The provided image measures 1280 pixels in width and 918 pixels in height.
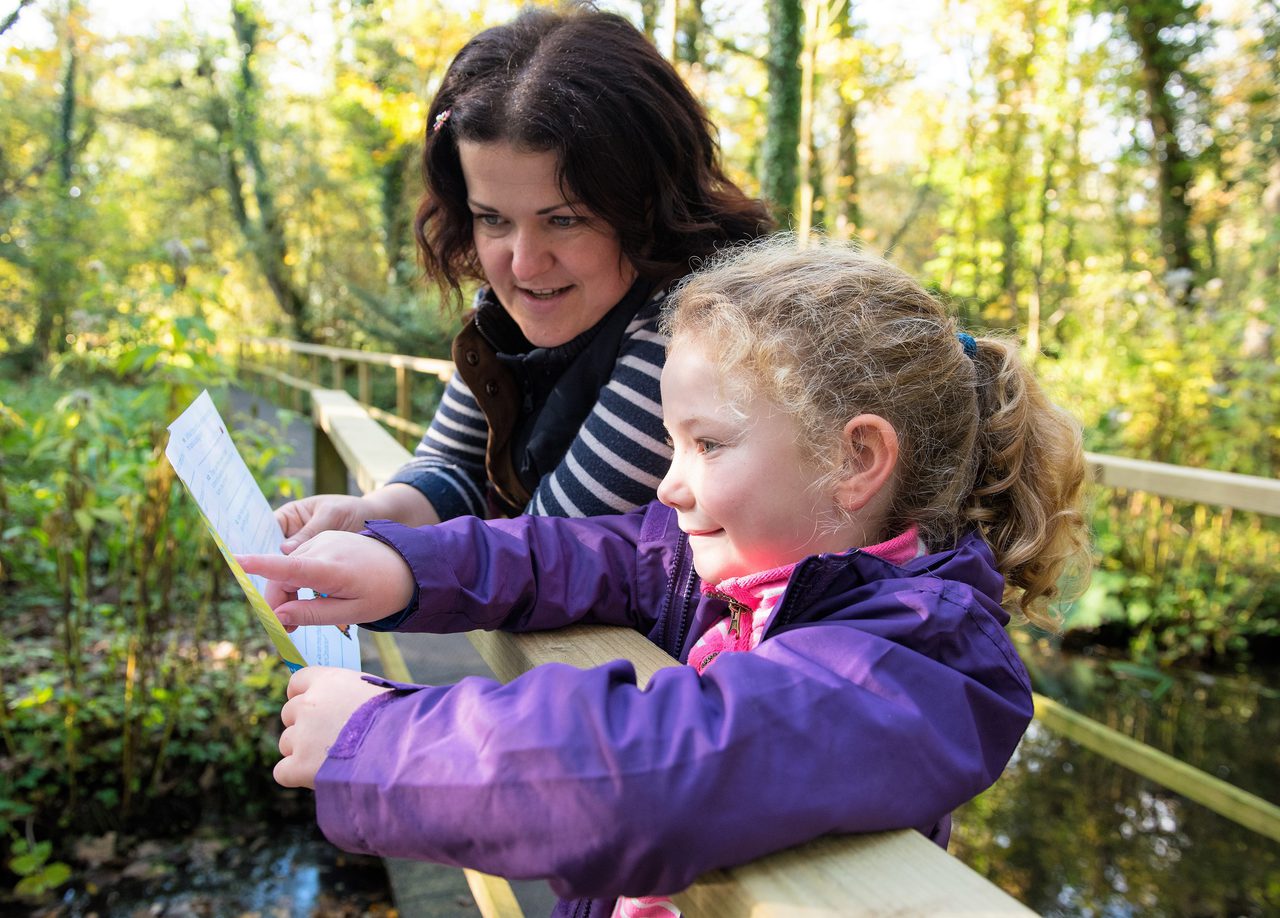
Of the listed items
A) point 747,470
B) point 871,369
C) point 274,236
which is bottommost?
point 747,470

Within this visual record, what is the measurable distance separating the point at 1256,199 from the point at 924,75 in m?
4.66

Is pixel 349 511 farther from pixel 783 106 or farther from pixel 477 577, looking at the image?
pixel 783 106

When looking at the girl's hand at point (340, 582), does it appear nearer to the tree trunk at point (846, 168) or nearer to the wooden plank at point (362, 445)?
the wooden plank at point (362, 445)

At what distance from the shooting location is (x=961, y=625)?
0.83 m

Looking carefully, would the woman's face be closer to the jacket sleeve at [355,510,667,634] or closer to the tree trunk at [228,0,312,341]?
the jacket sleeve at [355,510,667,634]

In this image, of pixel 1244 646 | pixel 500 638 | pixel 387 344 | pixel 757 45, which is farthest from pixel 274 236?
pixel 500 638

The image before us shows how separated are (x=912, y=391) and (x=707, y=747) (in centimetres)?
55

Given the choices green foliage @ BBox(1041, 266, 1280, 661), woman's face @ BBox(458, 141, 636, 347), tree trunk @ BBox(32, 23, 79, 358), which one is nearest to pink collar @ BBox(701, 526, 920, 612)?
woman's face @ BBox(458, 141, 636, 347)

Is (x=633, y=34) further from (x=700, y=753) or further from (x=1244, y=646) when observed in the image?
(x=1244, y=646)

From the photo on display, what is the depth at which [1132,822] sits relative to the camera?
3.36 m

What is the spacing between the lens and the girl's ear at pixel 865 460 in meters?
1.03

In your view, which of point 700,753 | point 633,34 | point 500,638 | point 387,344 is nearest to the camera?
point 700,753

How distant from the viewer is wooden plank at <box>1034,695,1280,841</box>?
2.46 meters

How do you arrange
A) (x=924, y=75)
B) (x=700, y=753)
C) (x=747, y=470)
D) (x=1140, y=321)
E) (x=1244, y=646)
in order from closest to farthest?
(x=700, y=753) → (x=747, y=470) → (x=1244, y=646) → (x=1140, y=321) → (x=924, y=75)
